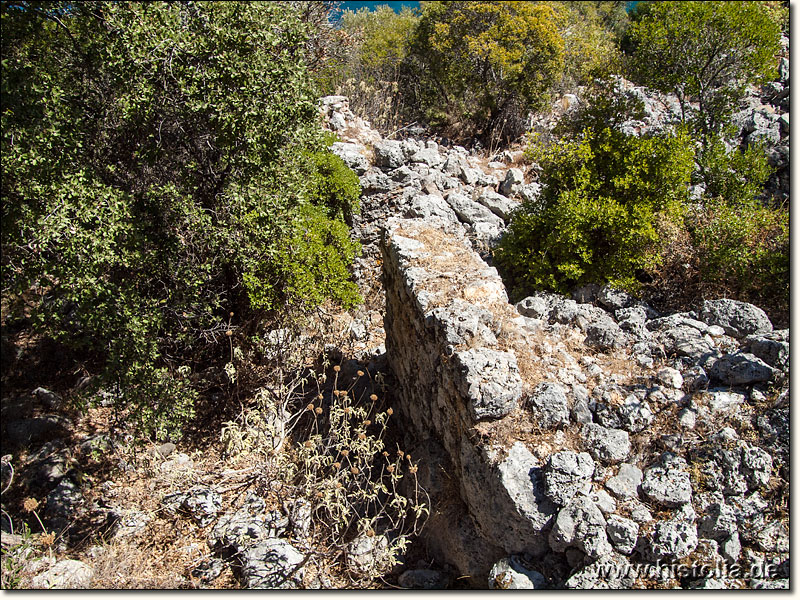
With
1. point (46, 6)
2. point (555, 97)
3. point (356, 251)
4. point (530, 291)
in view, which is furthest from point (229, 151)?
point (555, 97)

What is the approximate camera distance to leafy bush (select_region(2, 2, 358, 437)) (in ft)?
16.0

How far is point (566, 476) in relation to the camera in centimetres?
411

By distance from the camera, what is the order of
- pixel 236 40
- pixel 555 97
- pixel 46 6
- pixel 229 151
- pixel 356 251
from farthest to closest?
1. pixel 555 97
2. pixel 356 251
3. pixel 229 151
4. pixel 236 40
5. pixel 46 6

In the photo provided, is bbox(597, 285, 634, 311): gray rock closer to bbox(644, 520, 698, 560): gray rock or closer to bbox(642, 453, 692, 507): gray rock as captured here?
bbox(642, 453, 692, 507): gray rock

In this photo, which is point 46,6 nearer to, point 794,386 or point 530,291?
point 530,291

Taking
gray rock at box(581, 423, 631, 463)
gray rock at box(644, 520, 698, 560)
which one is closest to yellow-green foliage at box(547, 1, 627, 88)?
gray rock at box(581, 423, 631, 463)

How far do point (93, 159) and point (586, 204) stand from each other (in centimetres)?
549

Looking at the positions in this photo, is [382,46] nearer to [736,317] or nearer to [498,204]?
[498,204]

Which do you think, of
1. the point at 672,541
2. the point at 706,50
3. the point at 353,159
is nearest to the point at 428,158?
the point at 353,159

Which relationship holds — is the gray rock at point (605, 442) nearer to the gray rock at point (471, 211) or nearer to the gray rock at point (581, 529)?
the gray rock at point (581, 529)

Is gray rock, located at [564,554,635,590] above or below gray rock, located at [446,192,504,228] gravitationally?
below

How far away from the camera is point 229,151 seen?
5.72 meters

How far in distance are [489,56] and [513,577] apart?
41.2 feet

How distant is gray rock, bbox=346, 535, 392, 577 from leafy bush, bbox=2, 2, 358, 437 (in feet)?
7.35
